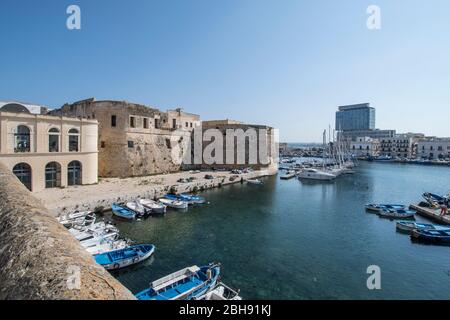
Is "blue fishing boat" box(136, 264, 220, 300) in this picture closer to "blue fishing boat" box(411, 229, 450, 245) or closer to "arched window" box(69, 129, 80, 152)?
"blue fishing boat" box(411, 229, 450, 245)

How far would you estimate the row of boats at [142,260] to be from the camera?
→ 9086 millimetres

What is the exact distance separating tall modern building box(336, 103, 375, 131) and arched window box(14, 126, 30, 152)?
453 feet

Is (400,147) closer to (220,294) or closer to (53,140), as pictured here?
(220,294)

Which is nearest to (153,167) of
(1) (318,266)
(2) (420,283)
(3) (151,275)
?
(3) (151,275)

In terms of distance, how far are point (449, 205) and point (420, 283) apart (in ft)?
61.0

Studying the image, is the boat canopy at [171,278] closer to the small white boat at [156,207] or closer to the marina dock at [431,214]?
the small white boat at [156,207]

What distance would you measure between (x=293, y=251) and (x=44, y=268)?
12.7 metres

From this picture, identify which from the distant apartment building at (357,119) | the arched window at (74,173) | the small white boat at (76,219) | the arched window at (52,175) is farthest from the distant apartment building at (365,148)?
the small white boat at (76,219)

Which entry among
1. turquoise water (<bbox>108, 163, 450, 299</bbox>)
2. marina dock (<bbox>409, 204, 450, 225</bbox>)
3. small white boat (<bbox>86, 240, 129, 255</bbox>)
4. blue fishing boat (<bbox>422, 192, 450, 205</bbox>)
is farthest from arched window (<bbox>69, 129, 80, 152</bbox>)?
blue fishing boat (<bbox>422, 192, 450, 205</bbox>)

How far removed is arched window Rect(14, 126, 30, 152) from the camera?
64.5 feet

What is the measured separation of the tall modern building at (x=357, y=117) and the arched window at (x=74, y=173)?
440ft

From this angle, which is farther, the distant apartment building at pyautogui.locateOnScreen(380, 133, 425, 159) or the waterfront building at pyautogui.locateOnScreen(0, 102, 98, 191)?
the distant apartment building at pyautogui.locateOnScreen(380, 133, 425, 159)

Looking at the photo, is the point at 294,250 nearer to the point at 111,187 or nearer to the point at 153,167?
the point at 111,187

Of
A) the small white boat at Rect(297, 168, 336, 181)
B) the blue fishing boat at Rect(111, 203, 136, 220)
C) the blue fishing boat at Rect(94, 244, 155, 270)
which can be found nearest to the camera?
the blue fishing boat at Rect(94, 244, 155, 270)
